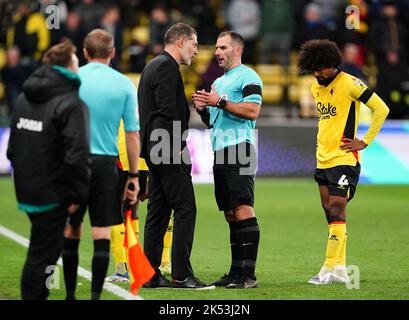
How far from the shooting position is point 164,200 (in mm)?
9750

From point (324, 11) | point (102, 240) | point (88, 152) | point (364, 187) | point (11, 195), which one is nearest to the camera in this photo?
point (88, 152)

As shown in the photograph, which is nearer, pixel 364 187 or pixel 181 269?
pixel 181 269

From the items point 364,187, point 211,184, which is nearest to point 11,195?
point 211,184

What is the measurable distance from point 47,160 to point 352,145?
Result: 3.64m

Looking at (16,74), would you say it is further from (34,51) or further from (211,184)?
(211,184)

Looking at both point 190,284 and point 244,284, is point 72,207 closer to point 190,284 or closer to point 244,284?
point 190,284

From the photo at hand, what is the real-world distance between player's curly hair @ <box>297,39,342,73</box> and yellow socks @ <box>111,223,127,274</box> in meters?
2.43

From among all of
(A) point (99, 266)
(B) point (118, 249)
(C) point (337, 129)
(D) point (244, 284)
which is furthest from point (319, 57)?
(A) point (99, 266)

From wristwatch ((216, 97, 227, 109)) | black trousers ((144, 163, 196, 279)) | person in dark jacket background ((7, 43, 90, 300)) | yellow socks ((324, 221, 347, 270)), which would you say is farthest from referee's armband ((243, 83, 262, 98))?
person in dark jacket background ((7, 43, 90, 300))

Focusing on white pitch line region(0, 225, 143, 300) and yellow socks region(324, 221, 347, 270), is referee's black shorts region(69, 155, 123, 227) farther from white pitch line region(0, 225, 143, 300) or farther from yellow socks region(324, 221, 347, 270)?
yellow socks region(324, 221, 347, 270)

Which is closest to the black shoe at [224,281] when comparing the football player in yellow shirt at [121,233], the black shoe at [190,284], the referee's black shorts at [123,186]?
the black shoe at [190,284]

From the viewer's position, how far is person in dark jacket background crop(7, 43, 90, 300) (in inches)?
301

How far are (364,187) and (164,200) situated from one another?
1076 cm

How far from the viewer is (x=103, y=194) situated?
27.2 ft
